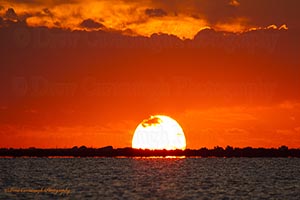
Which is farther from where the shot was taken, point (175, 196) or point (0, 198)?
point (175, 196)

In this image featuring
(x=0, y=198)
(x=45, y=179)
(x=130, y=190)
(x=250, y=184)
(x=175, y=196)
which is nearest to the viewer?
(x=0, y=198)

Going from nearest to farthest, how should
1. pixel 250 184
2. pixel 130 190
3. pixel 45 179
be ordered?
1. pixel 130 190
2. pixel 250 184
3. pixel 45 179

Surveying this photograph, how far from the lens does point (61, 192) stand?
89.1 m

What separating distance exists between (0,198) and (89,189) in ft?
56.1

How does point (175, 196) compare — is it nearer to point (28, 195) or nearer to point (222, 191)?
point (222, 191)

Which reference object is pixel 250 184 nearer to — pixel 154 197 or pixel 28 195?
pixel 154 197

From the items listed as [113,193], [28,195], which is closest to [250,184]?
[113,193]

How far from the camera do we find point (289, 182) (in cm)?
11644

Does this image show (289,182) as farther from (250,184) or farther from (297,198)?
(297,198)

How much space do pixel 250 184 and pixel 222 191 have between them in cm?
1547

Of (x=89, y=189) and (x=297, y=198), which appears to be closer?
(x=297, y=198)

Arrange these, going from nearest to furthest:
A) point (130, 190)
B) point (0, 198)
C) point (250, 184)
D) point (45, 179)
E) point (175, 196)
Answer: point (0, 198), point (175, 196), point (130, 190), point (250, 184), point (45, 179)

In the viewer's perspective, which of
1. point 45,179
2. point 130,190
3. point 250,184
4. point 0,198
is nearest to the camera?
point 0,198

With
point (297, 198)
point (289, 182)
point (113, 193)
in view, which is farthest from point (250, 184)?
point (113, 193)
